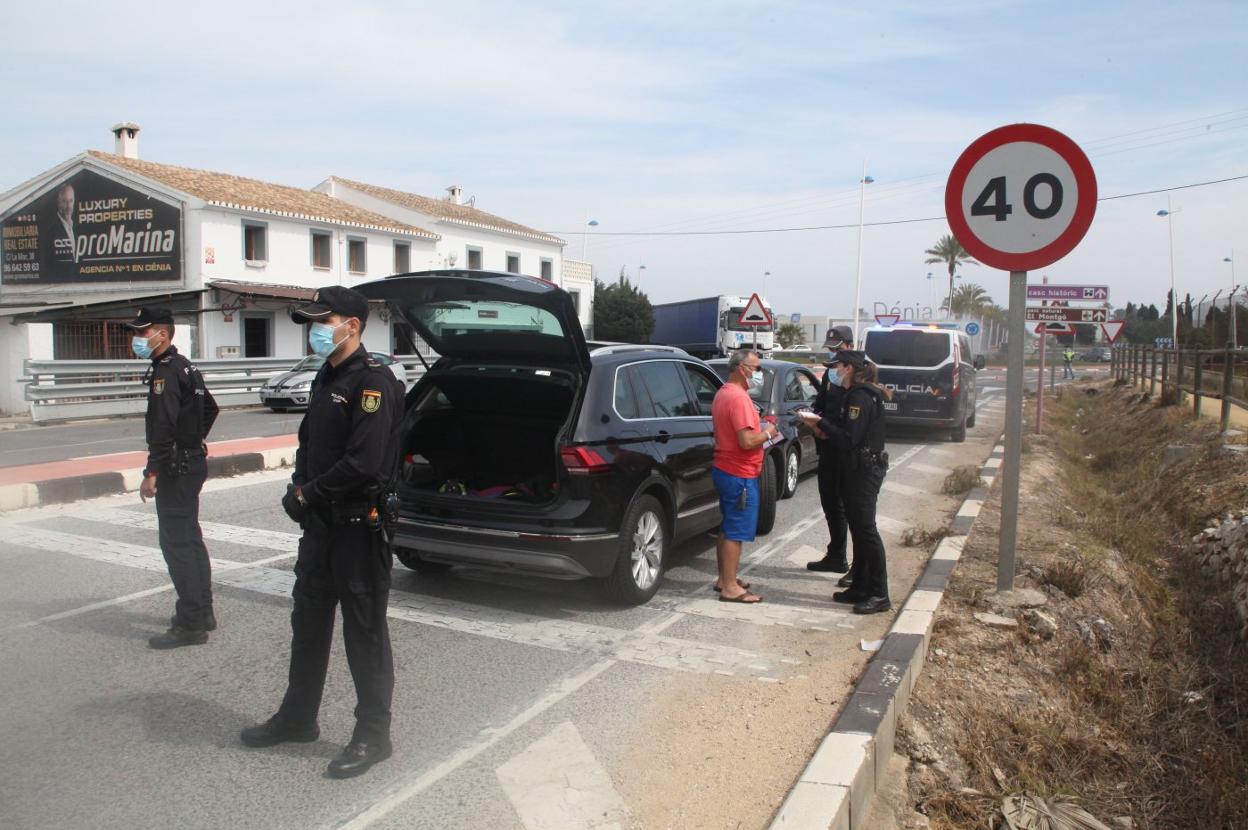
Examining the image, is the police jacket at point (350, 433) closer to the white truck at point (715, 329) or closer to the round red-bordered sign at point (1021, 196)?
the round red-bordered sign at point (1021, 196)

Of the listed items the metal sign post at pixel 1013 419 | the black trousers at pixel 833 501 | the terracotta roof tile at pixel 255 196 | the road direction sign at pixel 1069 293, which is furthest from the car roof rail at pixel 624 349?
the terracotta roof tile at pixel 255 196

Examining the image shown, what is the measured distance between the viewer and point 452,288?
5.44 meters

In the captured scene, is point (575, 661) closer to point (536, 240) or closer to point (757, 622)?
point (757, 622)

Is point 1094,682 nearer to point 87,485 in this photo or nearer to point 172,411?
point 172,411

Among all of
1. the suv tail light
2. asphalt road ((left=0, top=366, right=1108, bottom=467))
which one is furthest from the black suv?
asphalt road ((left=0, top=366, right=1108, bottom=467))

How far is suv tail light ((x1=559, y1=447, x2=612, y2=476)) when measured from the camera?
18.4 feet

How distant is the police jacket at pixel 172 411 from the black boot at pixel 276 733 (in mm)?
1895

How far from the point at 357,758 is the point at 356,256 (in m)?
34.2

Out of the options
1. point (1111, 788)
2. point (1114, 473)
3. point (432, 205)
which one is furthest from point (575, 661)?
point (432, 205)

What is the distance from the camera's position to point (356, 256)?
35.8 meters

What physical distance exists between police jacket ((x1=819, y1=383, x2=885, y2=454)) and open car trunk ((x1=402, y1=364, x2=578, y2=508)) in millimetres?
1795

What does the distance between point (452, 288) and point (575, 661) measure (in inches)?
88.1

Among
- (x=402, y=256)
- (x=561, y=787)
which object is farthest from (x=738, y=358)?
(x=402, y=256)

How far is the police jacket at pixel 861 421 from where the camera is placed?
235 inches
